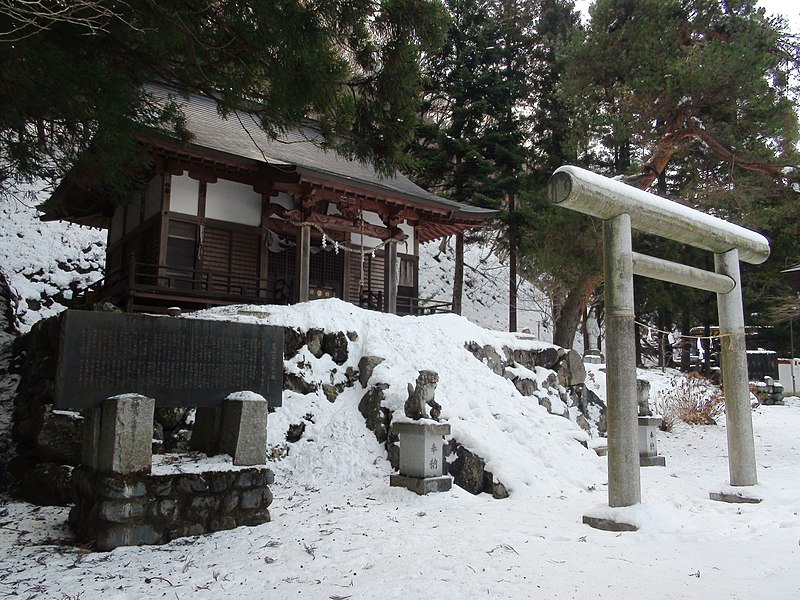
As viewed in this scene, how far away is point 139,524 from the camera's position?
5.47 meters

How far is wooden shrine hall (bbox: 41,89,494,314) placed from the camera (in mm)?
13039

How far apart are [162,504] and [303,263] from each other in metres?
8.97

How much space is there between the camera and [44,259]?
19.9 metres

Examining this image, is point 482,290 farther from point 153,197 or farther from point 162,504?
point 162,504

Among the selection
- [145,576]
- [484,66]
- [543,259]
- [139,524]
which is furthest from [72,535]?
[484,66]

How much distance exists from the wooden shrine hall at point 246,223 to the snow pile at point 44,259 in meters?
2.40

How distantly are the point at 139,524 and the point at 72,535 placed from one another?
878 mm

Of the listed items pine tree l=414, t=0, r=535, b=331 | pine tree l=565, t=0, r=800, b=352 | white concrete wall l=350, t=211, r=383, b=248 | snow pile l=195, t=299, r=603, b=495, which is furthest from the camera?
pine tree l=414, t=0, r=535, b=331

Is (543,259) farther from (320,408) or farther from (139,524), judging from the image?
(139,524)

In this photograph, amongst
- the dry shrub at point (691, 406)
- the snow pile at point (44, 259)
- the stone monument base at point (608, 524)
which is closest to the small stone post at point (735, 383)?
the stone monument base at point (608, 524)

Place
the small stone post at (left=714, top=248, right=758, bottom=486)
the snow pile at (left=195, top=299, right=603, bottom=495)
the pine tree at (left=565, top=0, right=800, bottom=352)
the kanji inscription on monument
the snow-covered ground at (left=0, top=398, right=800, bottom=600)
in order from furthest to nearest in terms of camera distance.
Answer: the pine tree at (left=565, top=0, right=800, bottom=352), the snow pile at (left=195, top=299, right=603, bottom=495), the small stone post at (left=714, top=248, right=758, bottom=486), the kanji inscription on monument, the snow-covered ground at (left=0, top=398, right=800, bottom=600)

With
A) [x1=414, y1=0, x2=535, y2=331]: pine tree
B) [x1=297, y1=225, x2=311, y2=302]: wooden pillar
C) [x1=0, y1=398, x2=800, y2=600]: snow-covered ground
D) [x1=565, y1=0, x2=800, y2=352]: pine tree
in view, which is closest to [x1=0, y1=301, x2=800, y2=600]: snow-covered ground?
[x1=0, y1=398, x2=800, y2=600]: snow-covered ground

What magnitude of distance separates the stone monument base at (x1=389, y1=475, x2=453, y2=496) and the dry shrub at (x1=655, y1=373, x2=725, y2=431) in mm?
9008

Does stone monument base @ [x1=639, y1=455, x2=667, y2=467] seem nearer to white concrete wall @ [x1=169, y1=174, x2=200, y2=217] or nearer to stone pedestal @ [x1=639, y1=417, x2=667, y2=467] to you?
stone pedestal @ [x1=639, y1=417, x2=667, y2=467]
